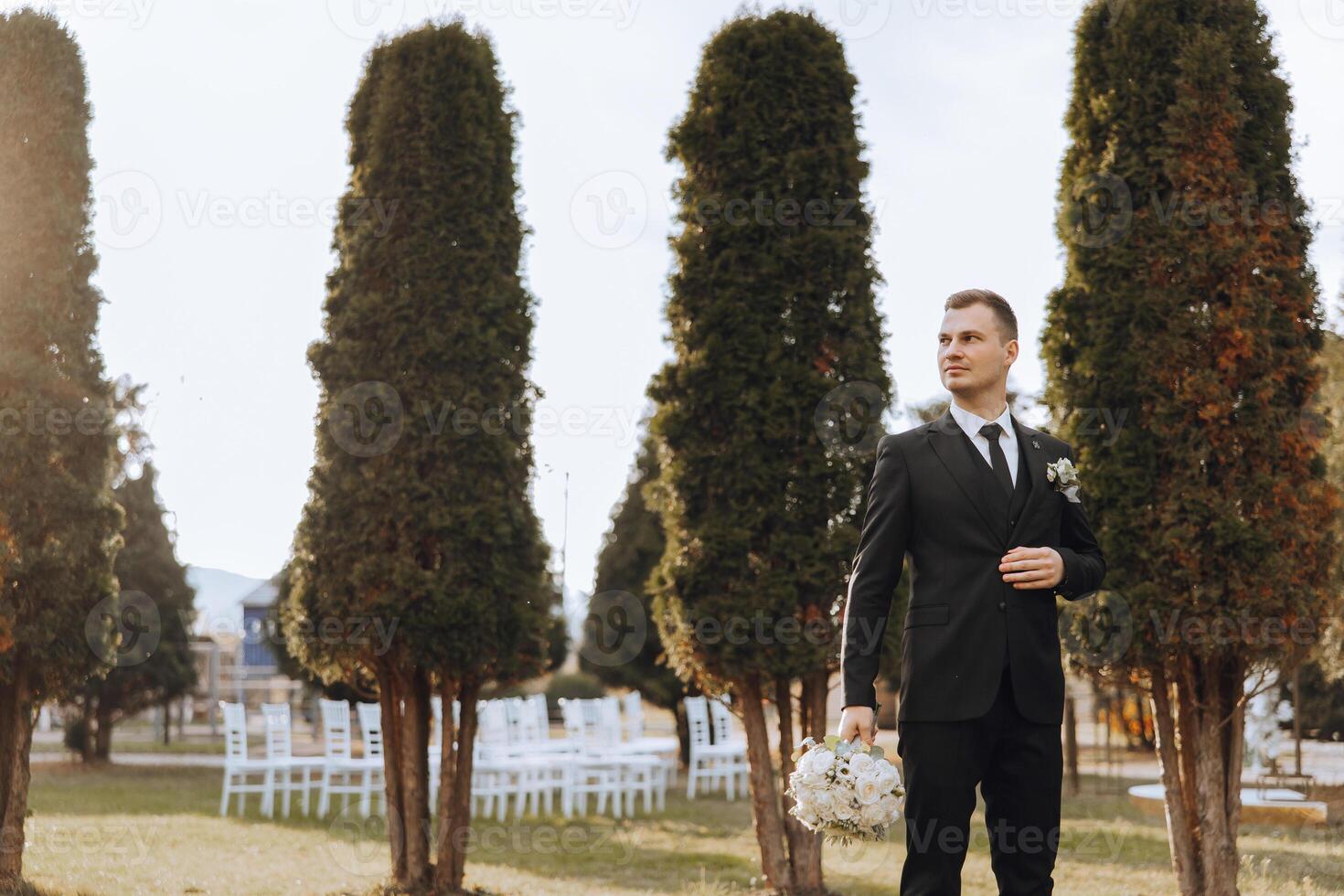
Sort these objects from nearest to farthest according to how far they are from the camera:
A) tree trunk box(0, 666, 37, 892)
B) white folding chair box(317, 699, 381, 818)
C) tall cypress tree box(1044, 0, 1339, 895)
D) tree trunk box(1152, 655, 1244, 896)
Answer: tall cypress tree box(1044, 0, 1339, 895) → tree trunk box(1152, 655, 1244, 896) → tree trunk box(0, 666, 37, 892) → white folding chair box(317, 699, 381, 818)

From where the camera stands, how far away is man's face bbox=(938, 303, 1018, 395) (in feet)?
11.5

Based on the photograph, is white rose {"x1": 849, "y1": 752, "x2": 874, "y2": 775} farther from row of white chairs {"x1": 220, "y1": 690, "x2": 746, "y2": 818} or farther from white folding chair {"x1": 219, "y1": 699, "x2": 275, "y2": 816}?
white folding chair {"x1": 219, "y1": 699, "x2": 275, "y2": 816}

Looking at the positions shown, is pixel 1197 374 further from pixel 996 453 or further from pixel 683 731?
pixel 683 731

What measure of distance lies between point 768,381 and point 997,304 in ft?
13.8

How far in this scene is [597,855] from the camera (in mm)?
10836

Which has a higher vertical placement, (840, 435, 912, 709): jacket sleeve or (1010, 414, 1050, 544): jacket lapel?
(1010, 414, 1050, 544): jacket lapel

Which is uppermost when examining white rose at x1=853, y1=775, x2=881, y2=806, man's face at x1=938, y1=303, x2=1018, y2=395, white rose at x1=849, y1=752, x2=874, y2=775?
man's face at x1=938, y1=303, x2=1018, y2=395

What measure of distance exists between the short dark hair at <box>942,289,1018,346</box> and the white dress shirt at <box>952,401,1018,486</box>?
0.78ft

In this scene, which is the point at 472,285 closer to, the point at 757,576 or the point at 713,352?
the point at 713,352

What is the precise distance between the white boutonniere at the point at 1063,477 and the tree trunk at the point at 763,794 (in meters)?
4.30

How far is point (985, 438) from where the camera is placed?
356 centimetres

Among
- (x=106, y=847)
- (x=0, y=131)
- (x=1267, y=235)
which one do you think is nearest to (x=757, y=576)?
(x=1267, y=235)

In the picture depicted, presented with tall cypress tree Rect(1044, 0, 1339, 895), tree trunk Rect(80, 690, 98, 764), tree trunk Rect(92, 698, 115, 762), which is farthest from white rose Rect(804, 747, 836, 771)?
tree trunk Rect(92, 698, 115, 762)

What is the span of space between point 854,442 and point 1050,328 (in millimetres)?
1401
